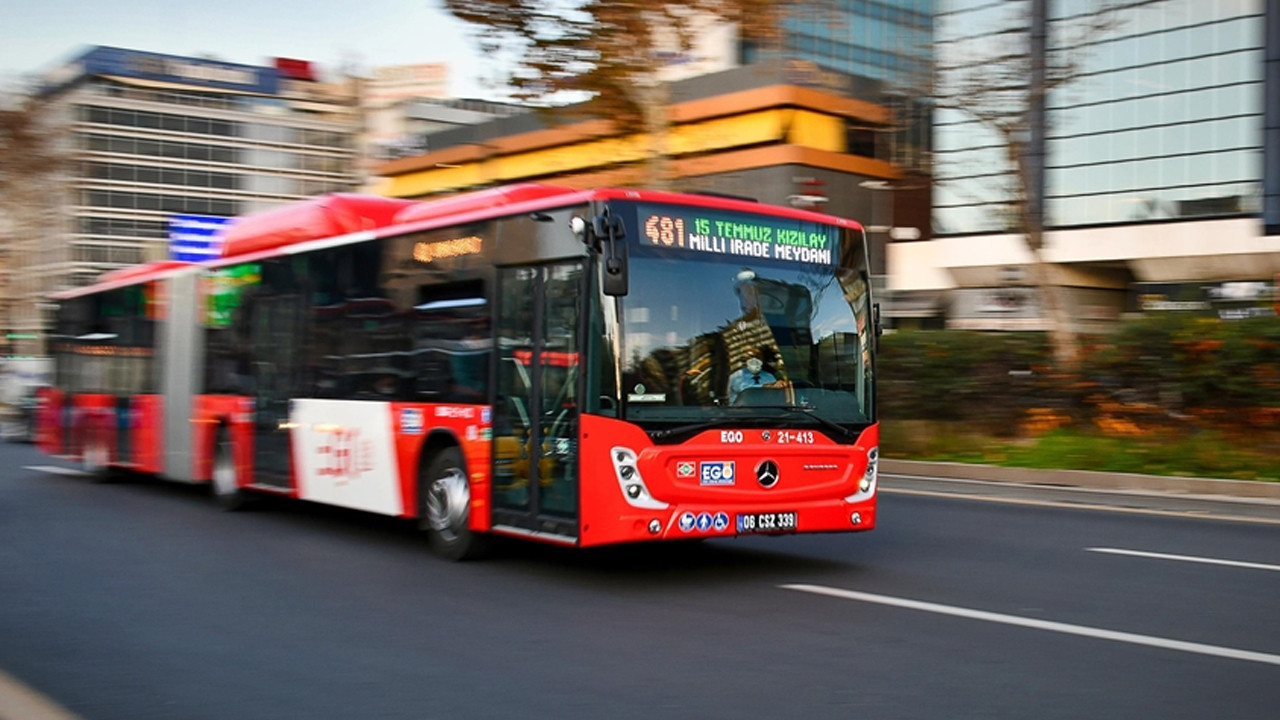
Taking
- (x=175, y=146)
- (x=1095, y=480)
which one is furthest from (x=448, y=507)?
(x=175, y=146)

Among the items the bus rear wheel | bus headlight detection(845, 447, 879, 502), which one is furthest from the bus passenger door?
bus headlight detection(845, 447, 879, 502)

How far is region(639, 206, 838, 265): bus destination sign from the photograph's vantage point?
32.2 ft

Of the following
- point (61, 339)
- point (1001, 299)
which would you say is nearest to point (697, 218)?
point (61, 339)

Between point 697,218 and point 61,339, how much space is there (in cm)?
1462

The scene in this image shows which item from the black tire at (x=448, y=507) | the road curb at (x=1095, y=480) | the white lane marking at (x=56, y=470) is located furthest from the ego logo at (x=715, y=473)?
the white lane marking at (x=56, y=470)

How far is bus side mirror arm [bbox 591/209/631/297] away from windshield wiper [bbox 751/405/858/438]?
4.56 ft

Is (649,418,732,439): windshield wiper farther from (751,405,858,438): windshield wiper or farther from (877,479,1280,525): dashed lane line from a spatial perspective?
(877,479,1280,525): dashed lane line

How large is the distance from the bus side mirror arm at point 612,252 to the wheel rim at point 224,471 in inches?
290

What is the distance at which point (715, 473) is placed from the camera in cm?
972

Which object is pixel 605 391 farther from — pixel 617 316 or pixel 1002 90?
pixel 1002 90

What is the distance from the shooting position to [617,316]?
31.0 ft

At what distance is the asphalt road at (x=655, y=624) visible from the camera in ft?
21.1

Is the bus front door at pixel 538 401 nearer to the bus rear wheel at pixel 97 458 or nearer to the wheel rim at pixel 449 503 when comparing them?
the wheel rim at pixel 449 503

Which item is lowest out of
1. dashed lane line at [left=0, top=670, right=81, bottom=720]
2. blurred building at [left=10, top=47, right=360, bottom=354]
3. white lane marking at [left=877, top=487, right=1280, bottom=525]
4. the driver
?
white lane marking at [left=877, top=487, right=1280, bottom=525]
